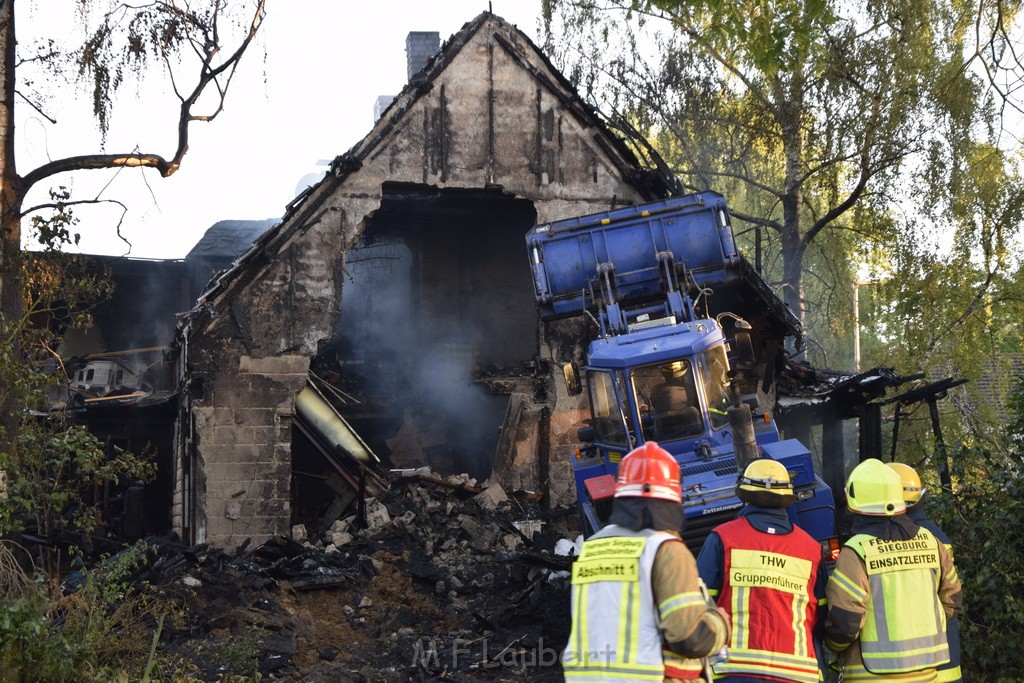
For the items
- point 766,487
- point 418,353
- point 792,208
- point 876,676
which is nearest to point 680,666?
point 766,487

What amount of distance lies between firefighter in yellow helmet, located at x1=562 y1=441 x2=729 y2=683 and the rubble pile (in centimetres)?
508

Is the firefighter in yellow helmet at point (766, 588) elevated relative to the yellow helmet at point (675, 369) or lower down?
lower down

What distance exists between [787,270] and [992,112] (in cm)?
597

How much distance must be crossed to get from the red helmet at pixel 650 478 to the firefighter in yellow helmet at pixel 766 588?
78 cm

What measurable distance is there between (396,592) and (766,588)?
7629 millimetres

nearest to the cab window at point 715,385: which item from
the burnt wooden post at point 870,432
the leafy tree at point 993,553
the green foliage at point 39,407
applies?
the leafy tree at point 993,553

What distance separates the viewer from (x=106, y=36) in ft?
35.7

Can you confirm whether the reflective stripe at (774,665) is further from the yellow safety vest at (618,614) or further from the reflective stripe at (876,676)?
the yellow safety vest at (618,614)

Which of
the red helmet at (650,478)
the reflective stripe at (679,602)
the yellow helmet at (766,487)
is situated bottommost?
the reflective stripe at (679,602)

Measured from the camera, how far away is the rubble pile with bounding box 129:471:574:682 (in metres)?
9.71

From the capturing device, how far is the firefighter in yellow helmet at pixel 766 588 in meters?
4.93

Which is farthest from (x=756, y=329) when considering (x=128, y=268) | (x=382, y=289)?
(x=128, y=268)

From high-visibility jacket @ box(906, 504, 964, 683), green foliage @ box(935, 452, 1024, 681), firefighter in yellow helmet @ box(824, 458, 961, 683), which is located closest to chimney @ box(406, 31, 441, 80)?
green foliage @ box(935, 452, 1024, 681)

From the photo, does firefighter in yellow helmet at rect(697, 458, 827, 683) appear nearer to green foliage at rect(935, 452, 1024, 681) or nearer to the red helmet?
the red helmet
